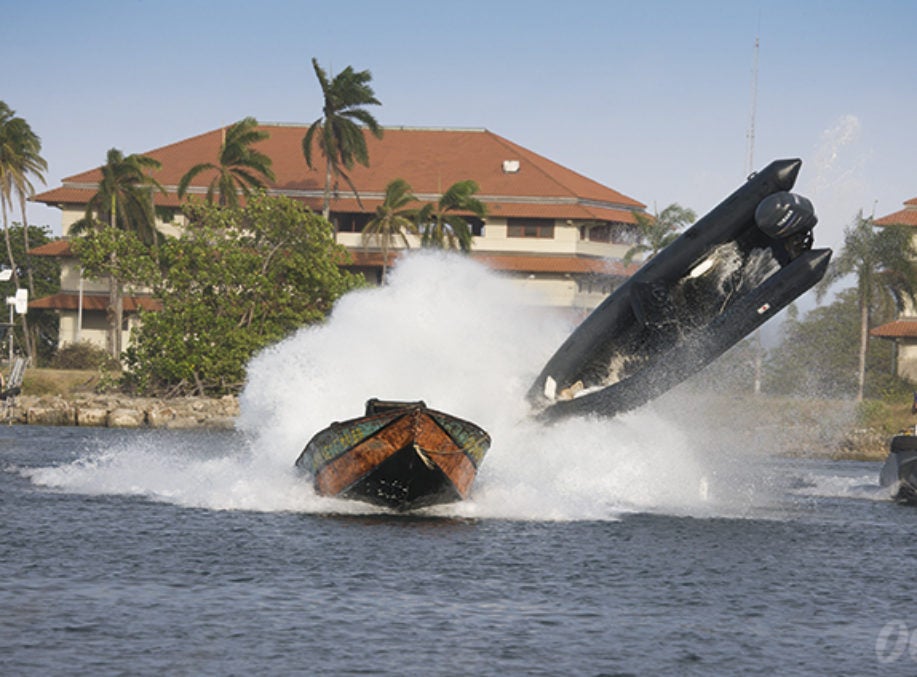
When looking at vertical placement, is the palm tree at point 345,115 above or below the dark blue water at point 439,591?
above

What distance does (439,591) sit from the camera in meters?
21.4

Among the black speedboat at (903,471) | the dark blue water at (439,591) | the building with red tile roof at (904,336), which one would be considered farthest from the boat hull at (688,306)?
the building with red tile roof at (904,336)

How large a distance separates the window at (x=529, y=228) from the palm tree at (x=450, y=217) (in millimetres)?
5880

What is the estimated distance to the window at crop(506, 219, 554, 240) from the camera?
97000 millimetres

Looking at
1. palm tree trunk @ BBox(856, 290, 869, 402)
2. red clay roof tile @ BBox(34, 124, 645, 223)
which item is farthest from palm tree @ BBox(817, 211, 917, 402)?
red clay roof tile @ BBox(34, 124, 645, 223)

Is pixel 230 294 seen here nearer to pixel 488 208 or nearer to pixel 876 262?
pixel 488 208

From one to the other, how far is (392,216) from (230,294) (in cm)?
1752

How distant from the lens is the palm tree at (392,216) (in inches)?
3519

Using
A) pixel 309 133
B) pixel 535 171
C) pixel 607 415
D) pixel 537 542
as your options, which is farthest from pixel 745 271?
pixel 535 171

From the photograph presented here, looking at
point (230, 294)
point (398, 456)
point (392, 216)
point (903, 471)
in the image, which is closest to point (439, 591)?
point (398, 456)

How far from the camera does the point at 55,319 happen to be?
97750 millimetres

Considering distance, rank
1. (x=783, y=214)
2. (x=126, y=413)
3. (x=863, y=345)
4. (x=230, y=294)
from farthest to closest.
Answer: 1. (x=863, y=345)
2. (x=230, y=294)
3. (x=126, y=413)
4. (x=783, y=214)

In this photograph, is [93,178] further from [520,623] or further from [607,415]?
[520,623]

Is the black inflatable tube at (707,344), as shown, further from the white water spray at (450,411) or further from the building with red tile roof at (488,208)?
the building with red tile roof at (488,208)
